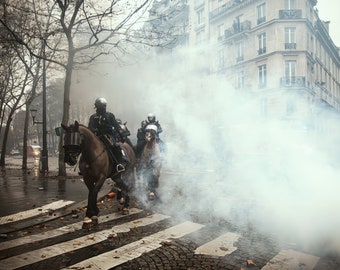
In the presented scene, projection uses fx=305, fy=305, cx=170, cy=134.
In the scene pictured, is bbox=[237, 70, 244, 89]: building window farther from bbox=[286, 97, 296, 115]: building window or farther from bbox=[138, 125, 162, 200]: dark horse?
bbox=[138, 125, 162, 200]: dark horse

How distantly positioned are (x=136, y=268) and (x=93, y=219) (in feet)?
9.18

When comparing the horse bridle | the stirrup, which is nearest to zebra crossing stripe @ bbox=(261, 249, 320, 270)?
the stirrup

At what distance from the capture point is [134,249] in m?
5.27

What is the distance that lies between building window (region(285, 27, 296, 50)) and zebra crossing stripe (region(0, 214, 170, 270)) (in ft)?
96.9

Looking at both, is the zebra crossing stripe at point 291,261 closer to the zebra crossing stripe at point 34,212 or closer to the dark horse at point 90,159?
the dark horse at point 90,159

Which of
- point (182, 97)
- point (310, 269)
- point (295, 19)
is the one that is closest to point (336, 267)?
point (310, 269)

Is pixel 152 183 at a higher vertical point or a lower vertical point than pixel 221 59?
lower

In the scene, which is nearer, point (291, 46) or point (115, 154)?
point (115, 154)

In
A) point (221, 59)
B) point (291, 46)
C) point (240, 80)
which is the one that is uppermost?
point (291, 46)

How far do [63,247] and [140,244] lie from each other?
1343 millimetres

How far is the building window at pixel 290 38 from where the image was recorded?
31.1 metres

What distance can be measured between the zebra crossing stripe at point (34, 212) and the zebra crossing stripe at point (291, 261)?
5.84 m

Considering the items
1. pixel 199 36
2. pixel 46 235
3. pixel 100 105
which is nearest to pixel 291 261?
pixel 46 235

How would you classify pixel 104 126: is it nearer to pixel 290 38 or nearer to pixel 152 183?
pixel 152 183
